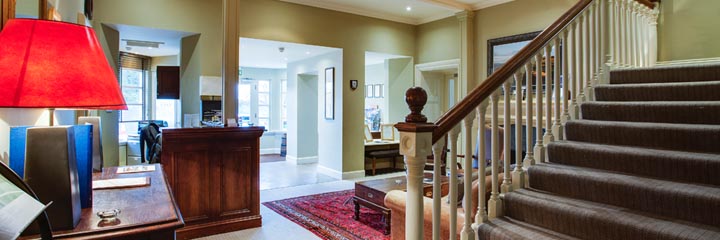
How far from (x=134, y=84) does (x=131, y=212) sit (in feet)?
23.3

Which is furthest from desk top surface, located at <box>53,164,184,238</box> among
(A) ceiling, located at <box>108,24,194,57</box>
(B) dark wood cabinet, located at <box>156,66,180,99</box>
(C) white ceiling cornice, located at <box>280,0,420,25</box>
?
(C) white ceiling cornice, located at <box>280,0,420,25</box>

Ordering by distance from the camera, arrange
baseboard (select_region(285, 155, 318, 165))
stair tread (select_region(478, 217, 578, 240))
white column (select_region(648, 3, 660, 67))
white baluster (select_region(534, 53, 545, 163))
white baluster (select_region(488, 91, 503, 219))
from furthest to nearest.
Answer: baseboard (select_region(285, 155, 318, 165)) → white column (select_region(648, 3, 660, 67)) → white baluster (select_region(534, 53, 545, 163)) → white baluster (select_region(488, 91, 503, 219)) → stair tread (select_region(478, 217, 578, 240))

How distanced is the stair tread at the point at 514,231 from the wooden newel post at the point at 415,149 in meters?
0.39

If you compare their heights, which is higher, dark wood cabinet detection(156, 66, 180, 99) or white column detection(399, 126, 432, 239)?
dark wood cabinet detection(156, 66, 180, 99)

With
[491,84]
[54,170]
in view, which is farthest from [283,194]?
[54,170]

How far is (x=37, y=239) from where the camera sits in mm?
1065

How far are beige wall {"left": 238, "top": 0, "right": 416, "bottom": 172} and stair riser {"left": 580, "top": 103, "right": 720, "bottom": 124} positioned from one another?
3.91 metres

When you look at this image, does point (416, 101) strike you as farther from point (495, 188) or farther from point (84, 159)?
point (84, 159)

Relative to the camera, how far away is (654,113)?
8.12 ft

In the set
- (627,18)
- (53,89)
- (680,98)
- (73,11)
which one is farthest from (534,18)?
(53,89)

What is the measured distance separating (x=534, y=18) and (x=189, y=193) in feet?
15.2

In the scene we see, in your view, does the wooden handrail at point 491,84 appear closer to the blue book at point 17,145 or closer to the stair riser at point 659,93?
the stair riser at point 659,93

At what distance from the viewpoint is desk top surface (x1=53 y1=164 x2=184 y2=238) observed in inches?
45.7

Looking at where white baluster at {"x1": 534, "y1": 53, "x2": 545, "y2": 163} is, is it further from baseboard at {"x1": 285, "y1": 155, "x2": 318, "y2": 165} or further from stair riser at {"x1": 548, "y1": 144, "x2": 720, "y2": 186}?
baseboard at {"x1": 285, "y1": 155, "x2": 318, "y2": 165}
